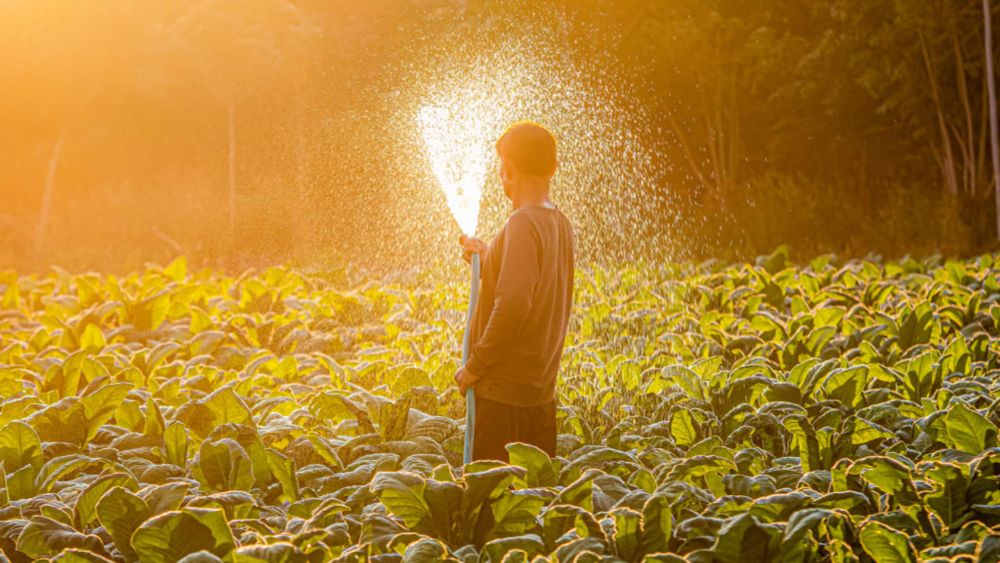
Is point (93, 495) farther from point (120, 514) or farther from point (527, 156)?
point (527, 156)

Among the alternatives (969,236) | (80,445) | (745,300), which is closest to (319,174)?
(969,236)

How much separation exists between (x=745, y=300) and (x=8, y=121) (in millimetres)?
28936

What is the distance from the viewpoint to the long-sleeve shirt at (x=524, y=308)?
417 centimetres

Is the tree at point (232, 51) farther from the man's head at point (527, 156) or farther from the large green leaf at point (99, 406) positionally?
the man's head at point (527, 156)

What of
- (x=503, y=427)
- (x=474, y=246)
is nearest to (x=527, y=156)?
(x=474, y=246)

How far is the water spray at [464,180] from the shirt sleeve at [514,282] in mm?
129

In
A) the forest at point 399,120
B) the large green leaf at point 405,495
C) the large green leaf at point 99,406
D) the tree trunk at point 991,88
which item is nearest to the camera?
the large green leaf at point 405,495

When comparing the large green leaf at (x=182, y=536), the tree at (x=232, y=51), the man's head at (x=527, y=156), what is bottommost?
the large green leaf at (x=182, y=536)

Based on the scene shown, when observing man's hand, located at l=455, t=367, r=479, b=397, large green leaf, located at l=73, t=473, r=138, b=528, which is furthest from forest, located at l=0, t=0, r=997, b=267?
large green leaf, located at l=73, t=473, r=138, b=528

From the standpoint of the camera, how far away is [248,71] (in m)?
30.9

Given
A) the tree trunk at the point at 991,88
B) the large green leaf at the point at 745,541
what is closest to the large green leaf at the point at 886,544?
the large green leaf at the point at 745,541

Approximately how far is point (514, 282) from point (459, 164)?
205 centimetres

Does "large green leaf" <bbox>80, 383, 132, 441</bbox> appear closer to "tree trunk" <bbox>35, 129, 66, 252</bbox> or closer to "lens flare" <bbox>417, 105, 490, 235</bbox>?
"lens flare" <bbox>417, 105, 490, 235</bbox>

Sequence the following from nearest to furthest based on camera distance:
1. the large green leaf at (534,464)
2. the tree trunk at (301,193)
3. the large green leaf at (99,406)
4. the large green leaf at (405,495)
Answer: the large green leaf at (405,495) < the large green leaf at (534,464) < the large green leaf at (99,406) < the tree trunk at (301,193)
